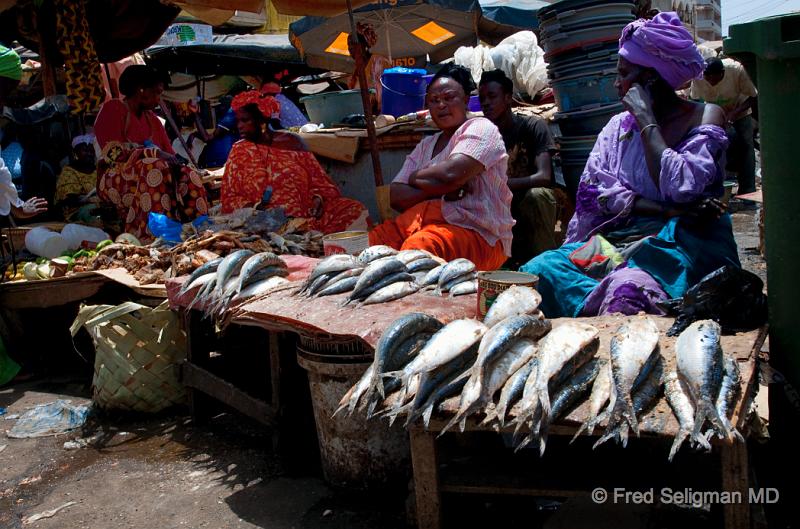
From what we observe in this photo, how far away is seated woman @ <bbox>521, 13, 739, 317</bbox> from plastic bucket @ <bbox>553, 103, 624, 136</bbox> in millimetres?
2067

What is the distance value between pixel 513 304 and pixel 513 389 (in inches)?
18.7

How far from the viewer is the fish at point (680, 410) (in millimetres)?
1973

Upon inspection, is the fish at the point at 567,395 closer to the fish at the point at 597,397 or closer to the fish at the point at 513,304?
the fish at the point at 597,397

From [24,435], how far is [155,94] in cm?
356

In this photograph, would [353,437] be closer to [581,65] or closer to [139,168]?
[581,65]

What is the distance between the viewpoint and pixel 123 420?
4562 millimetres

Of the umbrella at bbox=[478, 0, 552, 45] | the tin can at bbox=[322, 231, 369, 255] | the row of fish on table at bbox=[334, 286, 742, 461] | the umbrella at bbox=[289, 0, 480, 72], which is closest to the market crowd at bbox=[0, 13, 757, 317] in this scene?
the tin can at bbox=[322, 231, 369, 255]

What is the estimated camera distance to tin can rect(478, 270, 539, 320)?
2825 millimetres

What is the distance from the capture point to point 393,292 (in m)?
3.30

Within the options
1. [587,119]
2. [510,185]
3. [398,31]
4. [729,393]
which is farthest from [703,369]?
[398,31]

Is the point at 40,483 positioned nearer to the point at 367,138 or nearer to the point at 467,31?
the point at 367,138

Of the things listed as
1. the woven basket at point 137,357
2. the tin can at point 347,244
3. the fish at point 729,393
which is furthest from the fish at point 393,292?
the woven basket at point 137,357

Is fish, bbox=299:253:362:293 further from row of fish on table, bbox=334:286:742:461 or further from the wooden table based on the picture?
the wooden table

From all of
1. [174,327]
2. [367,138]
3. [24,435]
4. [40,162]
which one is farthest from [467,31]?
[24,435]
